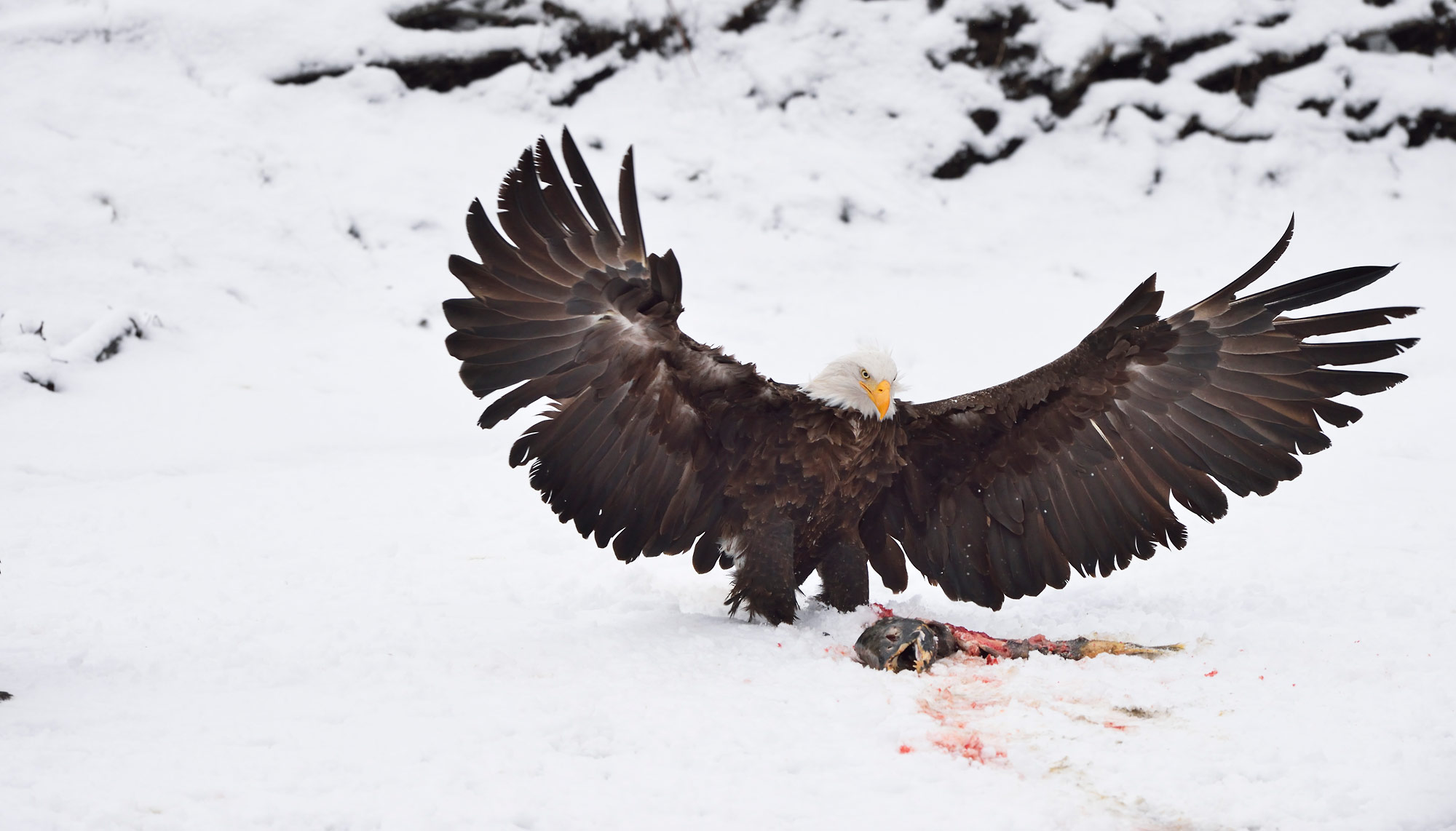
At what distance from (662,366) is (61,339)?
478 centimetres

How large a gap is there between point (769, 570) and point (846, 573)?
1.22 ft

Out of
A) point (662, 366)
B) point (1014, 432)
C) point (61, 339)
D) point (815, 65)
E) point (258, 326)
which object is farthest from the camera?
point (815, 65)

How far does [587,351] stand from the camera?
12.5 ft

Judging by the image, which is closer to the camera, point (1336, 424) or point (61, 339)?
point (1336, 424)

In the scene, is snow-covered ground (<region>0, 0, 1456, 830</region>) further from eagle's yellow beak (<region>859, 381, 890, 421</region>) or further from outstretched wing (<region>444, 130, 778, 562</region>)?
eagle's yellow beak (<region>859, 381, 890, 421</region>)

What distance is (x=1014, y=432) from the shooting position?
446 cm

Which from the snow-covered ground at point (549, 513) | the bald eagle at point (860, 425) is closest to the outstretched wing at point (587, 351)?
the bald eagle at point (860, 425)

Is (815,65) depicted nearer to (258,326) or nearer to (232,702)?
(258,326)

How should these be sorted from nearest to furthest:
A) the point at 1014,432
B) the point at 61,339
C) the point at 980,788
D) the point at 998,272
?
the point at 980,788
the point at 1014,432
the point at 61,339
the point at 998,272

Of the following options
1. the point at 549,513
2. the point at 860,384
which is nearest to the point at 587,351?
the point at 860,384

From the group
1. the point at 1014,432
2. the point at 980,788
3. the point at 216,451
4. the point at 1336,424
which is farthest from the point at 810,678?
the point at 216,451

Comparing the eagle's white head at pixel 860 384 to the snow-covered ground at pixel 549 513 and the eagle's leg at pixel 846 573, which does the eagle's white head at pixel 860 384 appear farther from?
the snow-covered ground at pixel 549 513

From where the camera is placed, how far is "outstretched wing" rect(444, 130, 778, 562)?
12.1 ft

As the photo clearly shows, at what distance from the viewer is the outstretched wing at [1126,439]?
437cm
